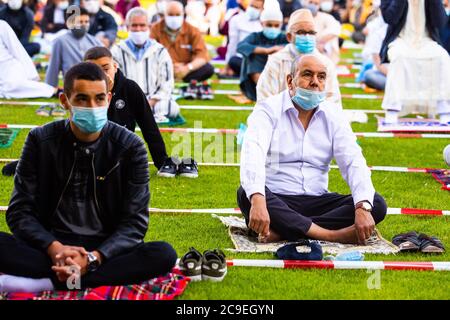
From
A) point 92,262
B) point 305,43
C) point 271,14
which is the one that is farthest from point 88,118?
point 271,14

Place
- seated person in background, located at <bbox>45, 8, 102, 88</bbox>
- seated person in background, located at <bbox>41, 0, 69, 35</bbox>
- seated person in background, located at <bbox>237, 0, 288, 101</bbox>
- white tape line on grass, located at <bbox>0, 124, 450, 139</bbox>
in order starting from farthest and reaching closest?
seated person in background, located at <bbox>41, 0, 69, 35</bbox> → seated person in background, located at <bbox>45, 8, 102, 88</bbox> → seated person in background, located at <bbox>237, 0, 288, 101</bbox> → white tape line on grass, located at <bbox>0, 124, 450, 139</bbox>

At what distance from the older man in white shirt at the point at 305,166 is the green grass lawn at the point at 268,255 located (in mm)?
312

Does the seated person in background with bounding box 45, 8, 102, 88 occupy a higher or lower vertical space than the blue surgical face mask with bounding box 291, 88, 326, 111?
lower

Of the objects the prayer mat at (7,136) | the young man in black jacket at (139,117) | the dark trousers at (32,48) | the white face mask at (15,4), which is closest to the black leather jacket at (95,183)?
the young man in black jacket at (139,117)

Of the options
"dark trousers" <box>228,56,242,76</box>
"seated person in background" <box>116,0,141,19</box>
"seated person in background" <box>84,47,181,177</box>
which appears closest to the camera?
"seated person in background" <box>84,47,181,177</box>

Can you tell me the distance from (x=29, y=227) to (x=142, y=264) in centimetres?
59

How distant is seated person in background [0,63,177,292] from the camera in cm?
491

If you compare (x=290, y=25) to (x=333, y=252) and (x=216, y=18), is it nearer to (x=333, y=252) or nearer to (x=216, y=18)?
(x=333, y=252)

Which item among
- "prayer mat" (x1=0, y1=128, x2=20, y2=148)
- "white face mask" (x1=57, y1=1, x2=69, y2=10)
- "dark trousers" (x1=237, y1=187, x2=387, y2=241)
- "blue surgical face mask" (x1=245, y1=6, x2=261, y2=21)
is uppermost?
"dark trousers" (x1=237, y1=187, x2=387, y2=241)

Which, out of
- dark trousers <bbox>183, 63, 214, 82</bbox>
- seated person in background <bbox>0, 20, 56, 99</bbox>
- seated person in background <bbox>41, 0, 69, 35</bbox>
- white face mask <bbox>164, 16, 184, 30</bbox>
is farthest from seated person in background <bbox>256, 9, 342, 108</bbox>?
seated person in background <bbox>41, 0, 69, 35</bbox>

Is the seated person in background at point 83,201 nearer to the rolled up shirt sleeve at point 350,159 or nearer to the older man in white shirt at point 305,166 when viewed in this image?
the older man in white shirt at point 305,166

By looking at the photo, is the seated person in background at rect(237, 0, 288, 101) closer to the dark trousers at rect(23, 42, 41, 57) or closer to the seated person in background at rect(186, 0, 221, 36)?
the dark trousers at rect(23, 42, 41, 57)

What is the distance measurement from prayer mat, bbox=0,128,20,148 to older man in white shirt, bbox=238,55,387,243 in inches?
146
